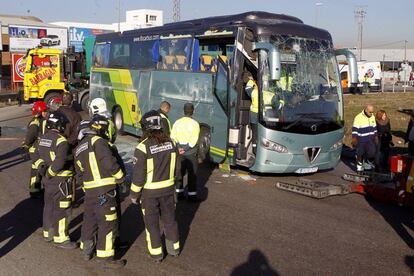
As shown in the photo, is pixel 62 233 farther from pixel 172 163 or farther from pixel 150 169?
pixel 172 163

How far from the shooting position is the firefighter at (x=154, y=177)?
5305 mm

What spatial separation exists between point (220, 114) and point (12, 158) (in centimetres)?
554

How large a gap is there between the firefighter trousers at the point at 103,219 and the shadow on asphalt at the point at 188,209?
3.57ft

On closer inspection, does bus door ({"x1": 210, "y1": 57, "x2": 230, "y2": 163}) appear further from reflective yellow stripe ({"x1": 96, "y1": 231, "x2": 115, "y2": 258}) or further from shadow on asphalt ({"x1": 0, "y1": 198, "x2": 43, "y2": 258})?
reflective yellow stripe ({"x1": 96, "y1": 231, "x2": 115, "y2": 258})

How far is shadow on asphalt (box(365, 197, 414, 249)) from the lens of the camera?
673cm

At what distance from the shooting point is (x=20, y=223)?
7.08m

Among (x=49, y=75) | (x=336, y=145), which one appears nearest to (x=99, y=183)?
(x=336, y=145)

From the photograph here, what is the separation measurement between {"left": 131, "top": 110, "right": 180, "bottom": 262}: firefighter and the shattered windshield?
430 cm

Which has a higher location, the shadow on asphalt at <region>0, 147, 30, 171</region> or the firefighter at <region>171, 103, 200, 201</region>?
the firefighter at <region>171, 103, 200, 201</region>

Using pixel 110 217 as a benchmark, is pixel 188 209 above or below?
below

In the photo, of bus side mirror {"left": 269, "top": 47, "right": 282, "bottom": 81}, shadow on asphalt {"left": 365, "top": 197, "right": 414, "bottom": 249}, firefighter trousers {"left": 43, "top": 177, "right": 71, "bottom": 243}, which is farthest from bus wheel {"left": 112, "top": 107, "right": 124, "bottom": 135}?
firefighter trousers {"left": 43, "top": 177, "right": 71, "bottom": 243}

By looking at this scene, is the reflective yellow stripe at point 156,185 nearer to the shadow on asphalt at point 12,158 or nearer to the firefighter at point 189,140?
the firefighter at point 189,140

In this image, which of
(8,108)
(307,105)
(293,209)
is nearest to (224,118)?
(307,105)

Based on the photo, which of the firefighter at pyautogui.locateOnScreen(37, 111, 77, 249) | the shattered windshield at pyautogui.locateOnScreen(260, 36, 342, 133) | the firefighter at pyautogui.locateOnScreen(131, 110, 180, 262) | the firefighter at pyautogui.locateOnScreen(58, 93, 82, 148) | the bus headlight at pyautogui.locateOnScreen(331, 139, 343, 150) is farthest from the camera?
the bus headlight at pyautogui.locateOnScreen(331, 139, 343, 150)
